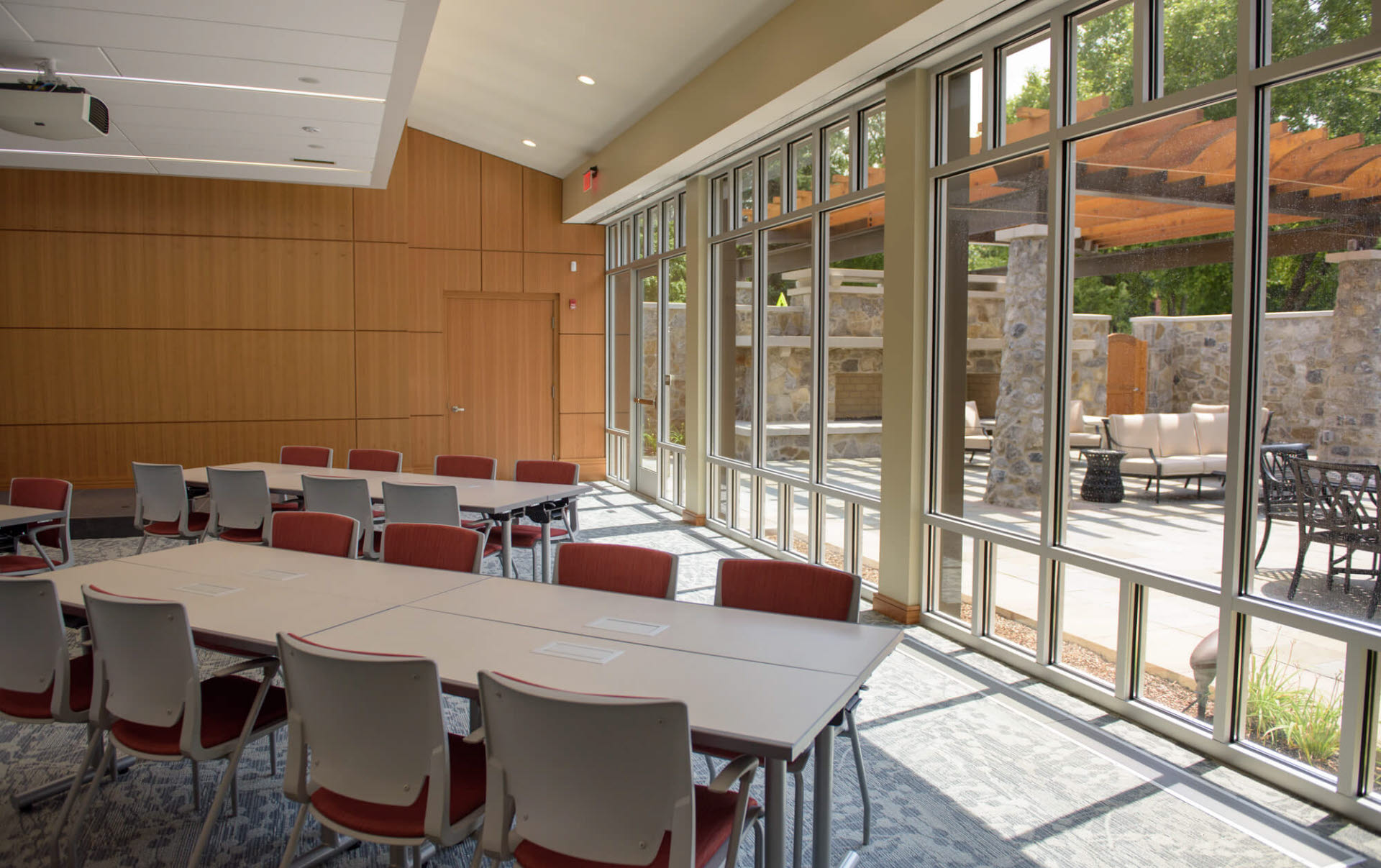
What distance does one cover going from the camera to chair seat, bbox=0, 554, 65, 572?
495 centimetres

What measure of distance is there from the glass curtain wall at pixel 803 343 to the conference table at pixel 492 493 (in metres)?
1.72

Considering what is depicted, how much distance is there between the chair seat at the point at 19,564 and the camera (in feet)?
16.3

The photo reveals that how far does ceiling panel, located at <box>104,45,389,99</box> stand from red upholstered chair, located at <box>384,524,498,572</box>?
118 inches

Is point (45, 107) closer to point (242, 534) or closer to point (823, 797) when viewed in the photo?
point (242, 534)

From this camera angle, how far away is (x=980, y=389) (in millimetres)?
4730

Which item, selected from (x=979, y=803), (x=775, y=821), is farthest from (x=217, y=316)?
(x=775, y=821)

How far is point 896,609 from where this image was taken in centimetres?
524

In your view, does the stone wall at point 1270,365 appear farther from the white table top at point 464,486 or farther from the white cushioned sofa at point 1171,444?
the white table top at point 464,486

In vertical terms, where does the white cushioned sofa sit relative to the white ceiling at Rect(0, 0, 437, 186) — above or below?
below

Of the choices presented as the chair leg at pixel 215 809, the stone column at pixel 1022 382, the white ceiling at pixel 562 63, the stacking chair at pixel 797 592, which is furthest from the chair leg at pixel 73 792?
the white ceiling at pixel 562 63

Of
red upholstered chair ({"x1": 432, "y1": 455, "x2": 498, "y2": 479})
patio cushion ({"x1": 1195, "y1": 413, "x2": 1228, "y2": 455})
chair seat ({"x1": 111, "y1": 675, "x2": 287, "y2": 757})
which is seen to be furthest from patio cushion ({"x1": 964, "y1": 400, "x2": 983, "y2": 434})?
chair seat ({"x1": 111, "y1": 675, "x2": 287, "y2": 757})

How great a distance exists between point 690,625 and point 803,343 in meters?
3.99

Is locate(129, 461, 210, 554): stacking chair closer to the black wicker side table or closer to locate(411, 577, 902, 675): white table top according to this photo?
locate(411, 577, 902, 675): white table top

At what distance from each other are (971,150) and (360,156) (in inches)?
208
